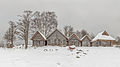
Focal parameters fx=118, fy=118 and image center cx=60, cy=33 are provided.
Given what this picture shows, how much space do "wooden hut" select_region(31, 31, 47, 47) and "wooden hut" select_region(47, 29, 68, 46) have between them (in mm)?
1745

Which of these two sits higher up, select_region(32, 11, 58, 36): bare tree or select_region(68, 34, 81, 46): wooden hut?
select_region(32, 11, 58, 36): bare tree

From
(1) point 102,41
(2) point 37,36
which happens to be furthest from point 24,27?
(1) point 102,41

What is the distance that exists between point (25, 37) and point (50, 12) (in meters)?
12.6

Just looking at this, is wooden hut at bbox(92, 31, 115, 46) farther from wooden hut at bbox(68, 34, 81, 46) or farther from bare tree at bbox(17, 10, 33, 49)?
bare tree at bbox(17, 10, 33, 49)

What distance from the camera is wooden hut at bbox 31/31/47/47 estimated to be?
3341 cm

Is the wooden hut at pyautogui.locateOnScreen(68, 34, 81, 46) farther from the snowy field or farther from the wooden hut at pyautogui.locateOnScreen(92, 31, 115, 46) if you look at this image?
the snowy field

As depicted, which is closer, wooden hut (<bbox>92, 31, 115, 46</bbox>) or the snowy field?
the snowy field

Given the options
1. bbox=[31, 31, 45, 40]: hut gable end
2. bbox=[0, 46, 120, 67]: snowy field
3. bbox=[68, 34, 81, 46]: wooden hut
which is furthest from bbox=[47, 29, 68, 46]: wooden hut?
bbox=[0, 46, 120, 67]: snowy field

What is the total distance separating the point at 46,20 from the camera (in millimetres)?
36812

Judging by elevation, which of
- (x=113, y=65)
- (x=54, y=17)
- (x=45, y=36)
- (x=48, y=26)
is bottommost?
(x=113, y=65)

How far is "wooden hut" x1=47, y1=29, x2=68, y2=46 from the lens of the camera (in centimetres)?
3473

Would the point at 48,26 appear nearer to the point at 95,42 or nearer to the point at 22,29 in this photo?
the point at 22,29

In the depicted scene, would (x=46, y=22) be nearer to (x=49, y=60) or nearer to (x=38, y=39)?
(x=38, y=39)

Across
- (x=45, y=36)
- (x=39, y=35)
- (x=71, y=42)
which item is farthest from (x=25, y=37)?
(x=71, y=42)
